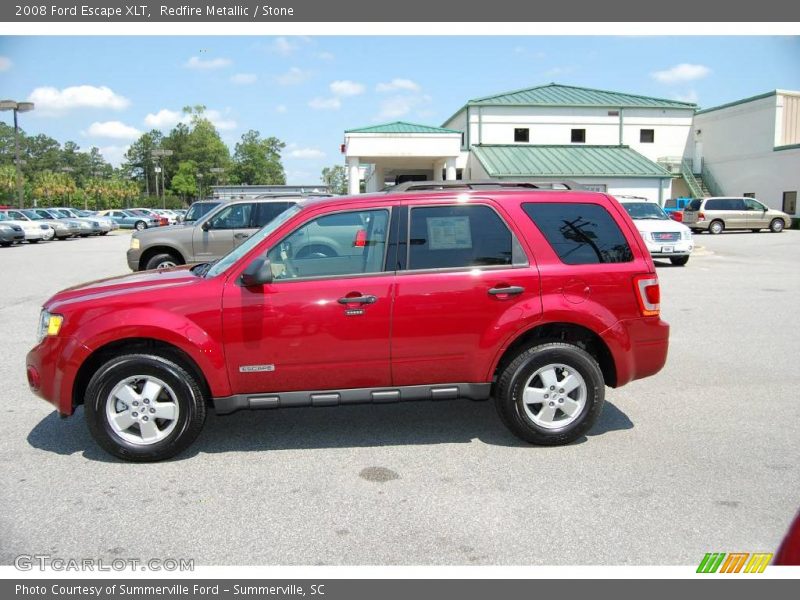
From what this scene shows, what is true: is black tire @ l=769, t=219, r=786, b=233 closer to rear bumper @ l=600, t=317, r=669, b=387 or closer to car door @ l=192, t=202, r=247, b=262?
car door @ l=192, t=202, r=247, b=262

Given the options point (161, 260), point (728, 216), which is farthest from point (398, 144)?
point (161, 260)

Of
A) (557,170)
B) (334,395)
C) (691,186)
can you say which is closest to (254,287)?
(334,395)

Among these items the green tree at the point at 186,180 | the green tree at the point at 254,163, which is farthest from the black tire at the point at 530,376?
the green tree at the point at 254,163

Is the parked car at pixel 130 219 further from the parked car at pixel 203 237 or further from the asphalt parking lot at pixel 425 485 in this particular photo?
the asphalt parking lot at pixel 425 485

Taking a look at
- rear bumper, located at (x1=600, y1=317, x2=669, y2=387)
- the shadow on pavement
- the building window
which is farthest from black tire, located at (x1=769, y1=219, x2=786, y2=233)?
rear bumper, located at (x1=600, y1=317, x2=669, y2=387)

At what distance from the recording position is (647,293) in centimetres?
485

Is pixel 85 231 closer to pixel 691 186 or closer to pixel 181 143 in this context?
pixel 691 186

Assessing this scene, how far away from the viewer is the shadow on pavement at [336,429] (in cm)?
486

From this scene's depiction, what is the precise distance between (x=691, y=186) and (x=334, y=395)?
4392 cm

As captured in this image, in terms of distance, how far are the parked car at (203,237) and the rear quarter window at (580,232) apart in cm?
884

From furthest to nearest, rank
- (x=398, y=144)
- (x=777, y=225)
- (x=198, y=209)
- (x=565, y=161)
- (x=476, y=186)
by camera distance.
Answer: (x=565, y=161), (x=777, y=225), (x=398, y=144), (x=198, y=209), (x=476, y=186)

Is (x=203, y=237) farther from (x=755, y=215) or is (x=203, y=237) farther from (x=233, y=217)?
(x=755, y=215)

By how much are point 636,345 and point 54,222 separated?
3657 cm

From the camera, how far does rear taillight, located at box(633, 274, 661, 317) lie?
482 cm
